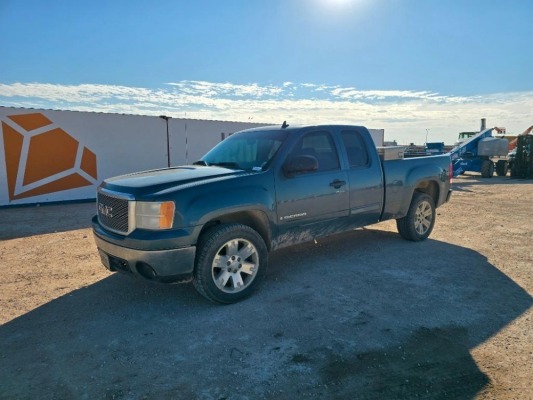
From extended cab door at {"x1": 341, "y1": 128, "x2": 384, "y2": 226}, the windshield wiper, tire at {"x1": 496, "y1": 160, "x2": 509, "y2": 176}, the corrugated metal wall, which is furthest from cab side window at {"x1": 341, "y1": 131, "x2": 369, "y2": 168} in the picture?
tire at {"x1": 496, "y1": 160, "x2": 509, "y2": 176}

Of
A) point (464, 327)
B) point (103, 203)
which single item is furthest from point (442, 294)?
point (103, 203)

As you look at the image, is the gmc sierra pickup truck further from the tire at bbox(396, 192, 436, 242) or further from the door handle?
the tire at bbox(396, 192, 436, 242)

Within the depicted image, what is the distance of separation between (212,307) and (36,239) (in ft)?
16.8

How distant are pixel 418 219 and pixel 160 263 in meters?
4.74

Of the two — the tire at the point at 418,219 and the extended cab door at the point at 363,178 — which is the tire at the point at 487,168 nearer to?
the tire at the point at 418,219

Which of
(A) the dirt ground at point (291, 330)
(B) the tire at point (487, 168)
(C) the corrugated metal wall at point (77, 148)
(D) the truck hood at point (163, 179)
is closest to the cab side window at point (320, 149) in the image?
(D) the truck hood at point (163, 179)

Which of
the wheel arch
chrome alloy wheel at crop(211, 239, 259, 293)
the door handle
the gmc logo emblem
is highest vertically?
the door handle

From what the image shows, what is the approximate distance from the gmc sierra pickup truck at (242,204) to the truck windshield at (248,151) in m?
0.02

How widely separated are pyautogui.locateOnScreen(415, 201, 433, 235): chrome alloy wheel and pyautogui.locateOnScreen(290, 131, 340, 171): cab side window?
7.51ft

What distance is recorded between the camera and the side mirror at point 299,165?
453cm

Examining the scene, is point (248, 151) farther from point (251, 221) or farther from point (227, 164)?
point (251, 221)

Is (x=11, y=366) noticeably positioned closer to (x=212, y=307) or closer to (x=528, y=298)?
(x=212, y=307)

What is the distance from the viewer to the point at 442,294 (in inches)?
173

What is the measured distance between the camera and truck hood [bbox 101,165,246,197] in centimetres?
393
